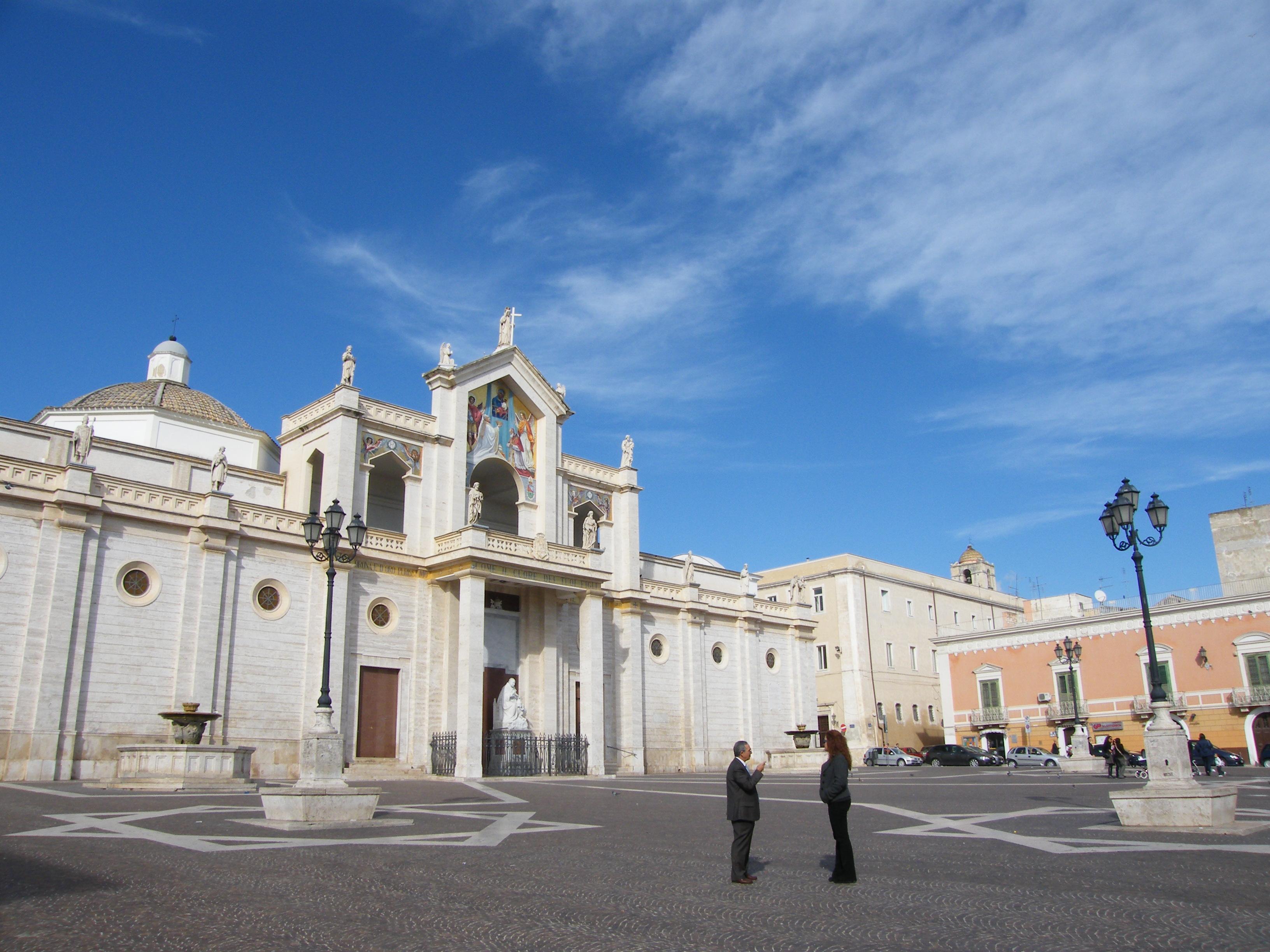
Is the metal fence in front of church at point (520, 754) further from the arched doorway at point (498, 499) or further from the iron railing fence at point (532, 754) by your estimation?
the arched doorway at point (498, 499)

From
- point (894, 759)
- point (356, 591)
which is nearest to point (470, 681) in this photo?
point (356, 591)

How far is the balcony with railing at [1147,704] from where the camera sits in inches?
1816

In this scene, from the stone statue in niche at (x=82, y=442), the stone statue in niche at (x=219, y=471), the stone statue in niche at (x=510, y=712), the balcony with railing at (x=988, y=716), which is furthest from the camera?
the balcony with railing at (x=988, y=716)

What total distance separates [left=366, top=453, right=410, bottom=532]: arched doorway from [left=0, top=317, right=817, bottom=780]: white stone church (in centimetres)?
8

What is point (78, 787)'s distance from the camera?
72.3 ft

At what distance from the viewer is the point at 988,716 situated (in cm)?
5394

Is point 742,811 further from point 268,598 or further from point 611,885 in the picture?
point 268,598

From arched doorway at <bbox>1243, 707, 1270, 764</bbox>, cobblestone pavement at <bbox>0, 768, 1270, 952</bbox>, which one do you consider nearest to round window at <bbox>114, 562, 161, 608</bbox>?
cobblestone pavement at <bbox>0, 768, 1270, 952</bbox>

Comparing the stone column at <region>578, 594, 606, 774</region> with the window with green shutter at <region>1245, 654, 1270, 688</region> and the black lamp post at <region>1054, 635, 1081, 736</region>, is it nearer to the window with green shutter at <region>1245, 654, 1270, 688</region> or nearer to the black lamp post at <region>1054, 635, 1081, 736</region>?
the black lamp post at <region>1054, 635, 1081, 736</region>

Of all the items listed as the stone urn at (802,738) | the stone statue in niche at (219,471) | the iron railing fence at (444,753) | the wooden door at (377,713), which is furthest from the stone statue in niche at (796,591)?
the stone statue in niche at (219,471)

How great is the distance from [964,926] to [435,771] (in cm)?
2775

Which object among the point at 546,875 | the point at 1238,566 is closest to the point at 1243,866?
the point at 546,875

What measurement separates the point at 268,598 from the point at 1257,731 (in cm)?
4221

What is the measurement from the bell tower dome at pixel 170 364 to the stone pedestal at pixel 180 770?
23.1 metres
